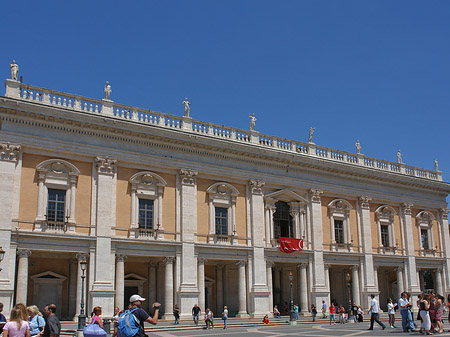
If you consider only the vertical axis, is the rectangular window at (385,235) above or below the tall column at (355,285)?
above

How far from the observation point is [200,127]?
3431 centimetres

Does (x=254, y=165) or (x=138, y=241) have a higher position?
(x=254, y=165)

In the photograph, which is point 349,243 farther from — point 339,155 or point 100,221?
point 100,221

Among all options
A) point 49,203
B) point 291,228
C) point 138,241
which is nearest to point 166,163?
point 138,241

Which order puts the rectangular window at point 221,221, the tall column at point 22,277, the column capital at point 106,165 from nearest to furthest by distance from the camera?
1. the tall column at point 22,277
2. the column capital at point 106,165
3. the rectangular window at point 221,221

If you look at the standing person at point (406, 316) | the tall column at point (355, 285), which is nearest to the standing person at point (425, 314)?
the standing person at point (406, 316)

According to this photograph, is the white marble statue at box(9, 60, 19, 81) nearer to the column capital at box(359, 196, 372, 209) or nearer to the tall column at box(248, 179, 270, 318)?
the tall column at box(248, 179, 270, 318)

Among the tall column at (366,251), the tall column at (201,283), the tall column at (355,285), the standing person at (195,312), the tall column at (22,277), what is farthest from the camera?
the tall column at (366,251)

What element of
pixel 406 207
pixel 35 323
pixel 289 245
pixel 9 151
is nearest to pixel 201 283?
pixel 289 245

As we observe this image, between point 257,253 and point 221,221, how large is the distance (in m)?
3.14

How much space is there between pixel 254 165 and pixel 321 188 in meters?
6.03

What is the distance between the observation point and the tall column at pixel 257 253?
33.8m

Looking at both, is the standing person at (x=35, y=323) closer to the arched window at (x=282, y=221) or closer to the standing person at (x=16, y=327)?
the standing person at (x=16, y=327)

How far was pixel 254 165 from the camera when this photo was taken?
118 feet
